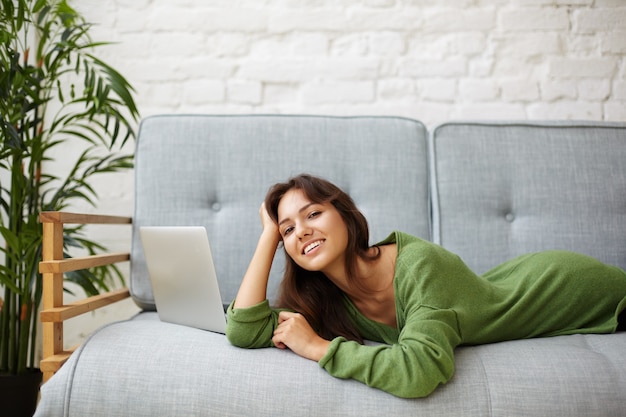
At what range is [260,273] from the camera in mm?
1244

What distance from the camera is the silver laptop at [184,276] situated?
1.18 meters

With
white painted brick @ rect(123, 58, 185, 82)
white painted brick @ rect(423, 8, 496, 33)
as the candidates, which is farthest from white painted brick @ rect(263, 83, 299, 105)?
white painted brick @ rect(423, 8, 496, 33)

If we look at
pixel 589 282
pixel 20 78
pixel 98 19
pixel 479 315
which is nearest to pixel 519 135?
pixel 589 282

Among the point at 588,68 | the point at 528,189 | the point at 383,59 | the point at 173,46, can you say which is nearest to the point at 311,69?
the point at 383,59

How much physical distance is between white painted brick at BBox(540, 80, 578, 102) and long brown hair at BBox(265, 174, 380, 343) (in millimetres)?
1213

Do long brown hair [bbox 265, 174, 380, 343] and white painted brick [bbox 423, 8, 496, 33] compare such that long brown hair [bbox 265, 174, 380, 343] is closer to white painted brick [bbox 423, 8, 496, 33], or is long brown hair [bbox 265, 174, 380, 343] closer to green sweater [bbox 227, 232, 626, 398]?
green sweater [bbox 227, 232, 626, 398]

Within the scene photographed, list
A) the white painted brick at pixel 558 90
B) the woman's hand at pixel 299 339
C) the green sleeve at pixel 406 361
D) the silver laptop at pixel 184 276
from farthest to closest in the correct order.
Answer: the white painted brick at pixel 558 90 → the silver laptop at pixel 184 276 → the woman's hand at pixel 299 339 → the green sleeve at pixel 406 361

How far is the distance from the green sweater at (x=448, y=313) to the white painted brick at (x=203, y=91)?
1.12m

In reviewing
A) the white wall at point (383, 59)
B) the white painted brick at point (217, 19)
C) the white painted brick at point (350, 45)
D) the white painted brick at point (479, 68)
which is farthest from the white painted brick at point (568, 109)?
the white painted brick at point (217, 19)

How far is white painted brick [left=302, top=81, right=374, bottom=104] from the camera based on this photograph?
214 centimetres

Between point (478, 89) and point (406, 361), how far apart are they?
145 centimetres

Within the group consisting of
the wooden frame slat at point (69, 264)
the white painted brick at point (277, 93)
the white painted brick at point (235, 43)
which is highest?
the white painted brick at point (235, 43)

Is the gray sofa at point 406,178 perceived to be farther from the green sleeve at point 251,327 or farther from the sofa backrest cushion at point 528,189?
the green sleeve at point 251,327

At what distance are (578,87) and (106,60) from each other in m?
1.80
